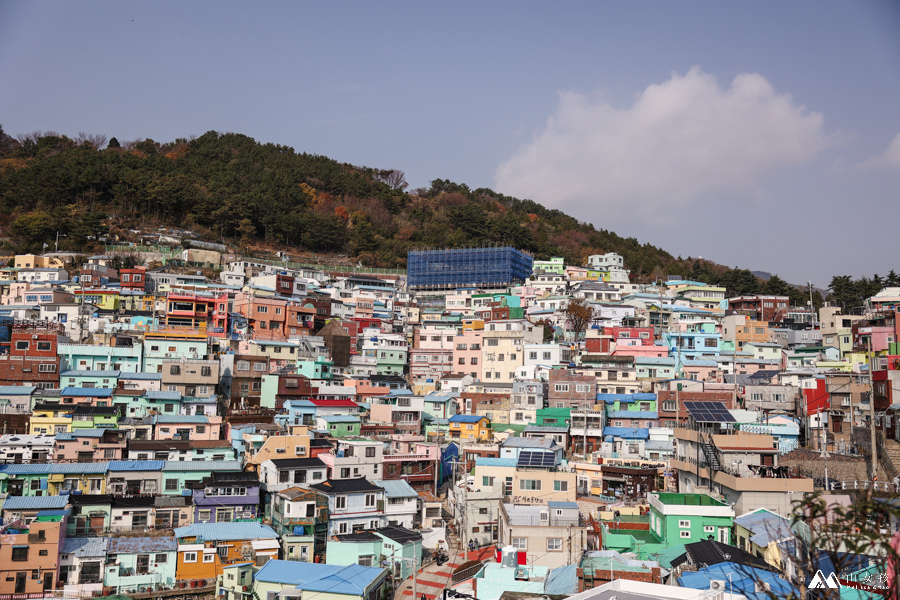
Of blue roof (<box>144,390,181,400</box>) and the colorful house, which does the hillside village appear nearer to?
the colorful house

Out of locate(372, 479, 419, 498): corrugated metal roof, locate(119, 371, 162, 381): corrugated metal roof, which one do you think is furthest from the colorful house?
locate(119, 371, 162, 381): corrugated metal roof

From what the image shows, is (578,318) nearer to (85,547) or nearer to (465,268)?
(465,268)

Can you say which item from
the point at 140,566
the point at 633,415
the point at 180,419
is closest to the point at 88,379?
the point at 180,419

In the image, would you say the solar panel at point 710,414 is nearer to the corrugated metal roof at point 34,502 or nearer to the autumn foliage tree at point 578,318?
the autumn foliage tree at point 578,318

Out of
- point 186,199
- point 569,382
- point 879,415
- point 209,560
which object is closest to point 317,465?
point 209,560

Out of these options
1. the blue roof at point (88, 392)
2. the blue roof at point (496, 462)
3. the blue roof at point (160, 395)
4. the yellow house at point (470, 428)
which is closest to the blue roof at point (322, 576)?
the blue roof at point (496, 462)
